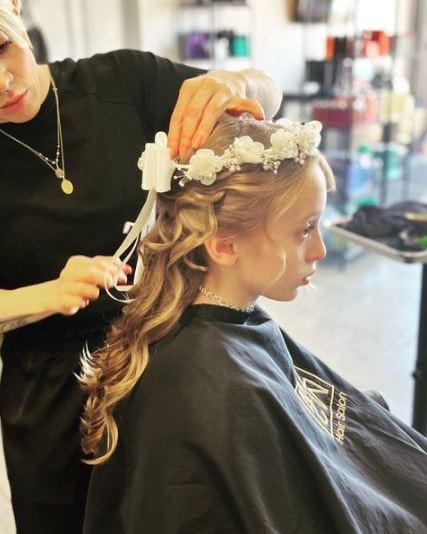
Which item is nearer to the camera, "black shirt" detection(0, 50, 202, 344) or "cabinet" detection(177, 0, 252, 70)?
"black shirt" detection(0, 50, 202, 344)

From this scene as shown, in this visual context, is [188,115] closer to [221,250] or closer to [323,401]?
[221,250]

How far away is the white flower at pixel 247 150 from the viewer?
0.92 m

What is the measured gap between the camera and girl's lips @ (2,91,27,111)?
100 centimetres

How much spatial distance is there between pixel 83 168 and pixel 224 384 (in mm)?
435

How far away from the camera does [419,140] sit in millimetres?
Result: 5227

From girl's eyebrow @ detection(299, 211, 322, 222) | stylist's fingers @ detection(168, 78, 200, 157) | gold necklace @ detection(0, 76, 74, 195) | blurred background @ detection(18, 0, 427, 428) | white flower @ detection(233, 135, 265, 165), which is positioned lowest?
blurred background @ detection(18, 0, 427, 428)

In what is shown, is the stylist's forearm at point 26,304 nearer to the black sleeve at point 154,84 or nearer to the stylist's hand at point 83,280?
the stylist's hand at point 83,280

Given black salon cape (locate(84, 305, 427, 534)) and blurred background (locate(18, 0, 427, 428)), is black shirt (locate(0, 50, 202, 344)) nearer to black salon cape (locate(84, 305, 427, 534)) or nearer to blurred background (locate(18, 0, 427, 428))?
black salon cape (locate(84, 305, 427, 534))

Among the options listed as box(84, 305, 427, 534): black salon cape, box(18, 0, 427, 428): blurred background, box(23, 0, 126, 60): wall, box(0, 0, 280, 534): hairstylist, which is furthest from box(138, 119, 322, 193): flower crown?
box(23, 0, 126, 60): wall

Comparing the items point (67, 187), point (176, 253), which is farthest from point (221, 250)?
point (67, 187)

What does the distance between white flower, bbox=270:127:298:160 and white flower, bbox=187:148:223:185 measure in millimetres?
82

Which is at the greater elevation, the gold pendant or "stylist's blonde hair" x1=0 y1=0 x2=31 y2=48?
"stylist's blonde hair" x1=0 y1=0 x2=31 y2=48

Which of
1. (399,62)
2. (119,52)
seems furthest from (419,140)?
(119,52)

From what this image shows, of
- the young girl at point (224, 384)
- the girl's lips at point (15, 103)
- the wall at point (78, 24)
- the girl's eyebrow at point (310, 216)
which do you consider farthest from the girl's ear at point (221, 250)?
the wall at point (78, 24)
